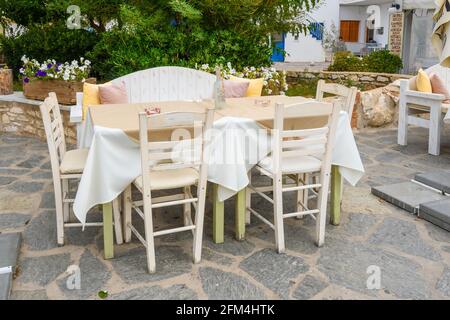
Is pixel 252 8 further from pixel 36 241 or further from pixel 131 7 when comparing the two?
pixel 36 241

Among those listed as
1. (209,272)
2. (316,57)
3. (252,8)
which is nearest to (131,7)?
(252,8)

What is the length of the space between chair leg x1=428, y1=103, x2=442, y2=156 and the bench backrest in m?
2.75

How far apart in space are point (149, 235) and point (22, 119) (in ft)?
16.1

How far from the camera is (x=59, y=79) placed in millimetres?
6535

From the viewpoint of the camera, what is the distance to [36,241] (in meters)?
3.59

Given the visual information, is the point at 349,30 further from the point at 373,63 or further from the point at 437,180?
the point at 437,180

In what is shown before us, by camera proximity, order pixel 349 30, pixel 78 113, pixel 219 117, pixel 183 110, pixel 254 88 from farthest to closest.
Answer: pixel 349 30 → pixel 254 88 → pixel 78 113 → pixel 183 110 → pixel 219 117

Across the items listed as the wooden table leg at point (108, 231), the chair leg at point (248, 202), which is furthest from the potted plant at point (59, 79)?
the wooden table leg at point (108, 231)

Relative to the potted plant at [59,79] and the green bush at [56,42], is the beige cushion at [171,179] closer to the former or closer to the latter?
the potted plant at [59,79]

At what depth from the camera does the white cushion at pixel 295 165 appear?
3.44m

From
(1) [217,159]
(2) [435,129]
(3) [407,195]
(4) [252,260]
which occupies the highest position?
(1) [217,159]

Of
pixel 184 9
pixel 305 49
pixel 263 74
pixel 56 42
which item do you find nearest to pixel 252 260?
pixel 263 74

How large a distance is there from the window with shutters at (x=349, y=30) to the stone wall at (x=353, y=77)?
14290 mm
